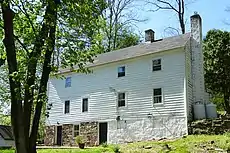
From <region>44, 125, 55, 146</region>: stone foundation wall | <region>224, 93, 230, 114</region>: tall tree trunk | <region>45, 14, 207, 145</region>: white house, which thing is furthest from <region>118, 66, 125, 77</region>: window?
<region>224, 93, 230, 114</region>: tall tree trunk

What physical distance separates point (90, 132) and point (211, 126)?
32.3 feet

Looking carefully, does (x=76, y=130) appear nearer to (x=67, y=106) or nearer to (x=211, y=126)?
(x=67, y=106)

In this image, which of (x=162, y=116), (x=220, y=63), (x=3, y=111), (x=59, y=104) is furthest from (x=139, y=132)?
(x=3, y=111)

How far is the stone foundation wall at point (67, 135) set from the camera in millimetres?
27031

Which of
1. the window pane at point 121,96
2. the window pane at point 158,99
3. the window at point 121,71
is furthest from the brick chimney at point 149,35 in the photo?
the window pane at point 158,99

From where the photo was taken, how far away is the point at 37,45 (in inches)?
368

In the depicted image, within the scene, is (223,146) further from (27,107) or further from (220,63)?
(220,63)

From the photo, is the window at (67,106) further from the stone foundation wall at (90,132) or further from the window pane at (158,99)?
the window pane at (158,99)

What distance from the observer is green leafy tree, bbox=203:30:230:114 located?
28.8m

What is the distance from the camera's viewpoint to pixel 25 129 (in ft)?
28.8

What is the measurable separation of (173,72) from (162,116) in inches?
122

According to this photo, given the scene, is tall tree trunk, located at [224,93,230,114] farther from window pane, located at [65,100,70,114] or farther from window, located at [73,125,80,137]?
window pane, located at [65,100,70,114]

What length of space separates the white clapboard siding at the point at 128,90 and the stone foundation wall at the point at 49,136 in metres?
0.55

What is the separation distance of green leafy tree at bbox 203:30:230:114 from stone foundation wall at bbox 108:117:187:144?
30.3 ft
